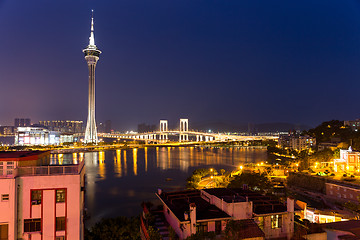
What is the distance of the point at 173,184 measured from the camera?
7.35 meters

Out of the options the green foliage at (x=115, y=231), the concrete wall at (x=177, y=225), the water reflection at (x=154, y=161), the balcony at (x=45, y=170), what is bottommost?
the water reflection at (x=154, y=161)

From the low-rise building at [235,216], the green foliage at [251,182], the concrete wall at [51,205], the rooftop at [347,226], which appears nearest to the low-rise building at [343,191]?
the green foliage at [251,182]

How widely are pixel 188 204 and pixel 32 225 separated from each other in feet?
3.84

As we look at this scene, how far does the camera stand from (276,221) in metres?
2.15

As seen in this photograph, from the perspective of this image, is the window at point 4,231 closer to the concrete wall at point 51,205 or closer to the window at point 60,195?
the concrete wall at point 51,205

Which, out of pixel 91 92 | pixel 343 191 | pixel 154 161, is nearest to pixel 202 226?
pixel 343 191

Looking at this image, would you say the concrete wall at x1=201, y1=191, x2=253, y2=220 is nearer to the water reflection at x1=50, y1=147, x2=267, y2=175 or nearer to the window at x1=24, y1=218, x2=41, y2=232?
the window at x1=24, y1=218, x2=41, y2=232

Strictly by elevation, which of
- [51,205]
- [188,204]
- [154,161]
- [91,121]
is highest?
[91,121]

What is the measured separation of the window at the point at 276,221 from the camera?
7.01ft

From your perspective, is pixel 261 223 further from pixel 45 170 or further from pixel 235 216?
pixel 45 170

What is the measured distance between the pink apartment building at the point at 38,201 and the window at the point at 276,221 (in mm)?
1354

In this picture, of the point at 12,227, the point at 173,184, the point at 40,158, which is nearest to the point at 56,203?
the point at 12,227

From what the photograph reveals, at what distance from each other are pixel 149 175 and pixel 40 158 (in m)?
6.76

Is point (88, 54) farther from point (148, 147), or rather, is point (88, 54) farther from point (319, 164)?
point (319, 164)
